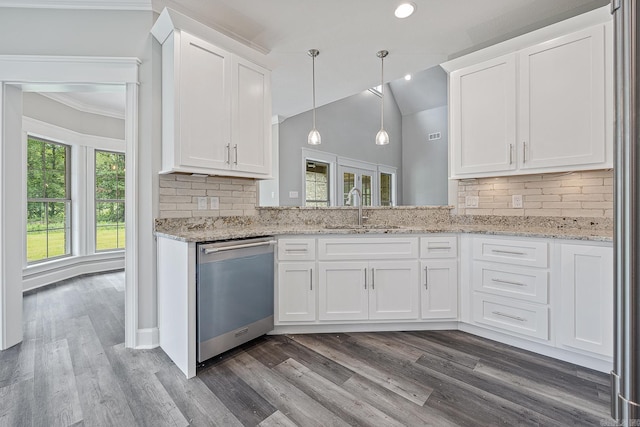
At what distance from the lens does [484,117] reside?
2723 mm

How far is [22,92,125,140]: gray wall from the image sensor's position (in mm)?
3930

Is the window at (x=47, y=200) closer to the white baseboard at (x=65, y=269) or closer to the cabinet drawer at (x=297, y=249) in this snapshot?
the white baseboard at (x=65, y=269)

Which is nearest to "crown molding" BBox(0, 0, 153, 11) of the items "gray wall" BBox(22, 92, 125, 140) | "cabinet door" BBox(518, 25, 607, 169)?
"gray wall" BBox(22, 92, 125, 140)

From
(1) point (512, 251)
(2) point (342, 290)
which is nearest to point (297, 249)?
(2) point (342, 290)

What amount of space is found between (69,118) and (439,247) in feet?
17.2

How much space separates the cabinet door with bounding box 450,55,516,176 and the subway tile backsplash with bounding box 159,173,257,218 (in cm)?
199

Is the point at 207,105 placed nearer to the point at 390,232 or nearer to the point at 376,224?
the point at 390,232

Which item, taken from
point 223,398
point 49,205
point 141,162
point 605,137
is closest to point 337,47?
point 141,162

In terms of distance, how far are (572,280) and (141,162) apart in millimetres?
3155

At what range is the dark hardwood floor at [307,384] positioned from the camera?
63.5 inches

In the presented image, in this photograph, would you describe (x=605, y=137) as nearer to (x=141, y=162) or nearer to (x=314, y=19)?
(x=314, y=19)

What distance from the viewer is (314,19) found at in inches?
105

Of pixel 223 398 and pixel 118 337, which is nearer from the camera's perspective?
pixel 223 398

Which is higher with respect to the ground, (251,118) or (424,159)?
(424,159)
